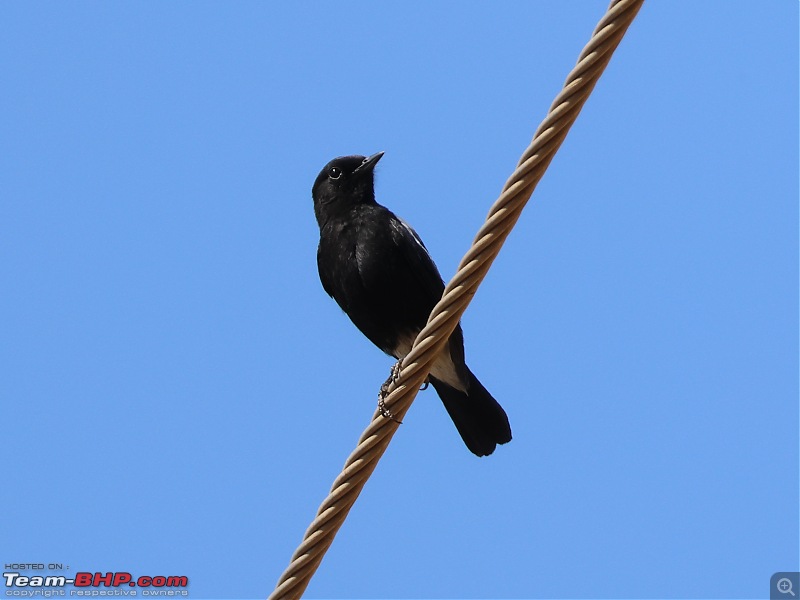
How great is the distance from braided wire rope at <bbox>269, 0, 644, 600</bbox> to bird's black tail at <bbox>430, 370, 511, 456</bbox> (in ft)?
8.47

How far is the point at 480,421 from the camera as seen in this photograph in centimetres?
635

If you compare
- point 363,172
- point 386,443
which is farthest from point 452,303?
point 363,172

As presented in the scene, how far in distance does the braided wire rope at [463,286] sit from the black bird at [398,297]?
2.43m

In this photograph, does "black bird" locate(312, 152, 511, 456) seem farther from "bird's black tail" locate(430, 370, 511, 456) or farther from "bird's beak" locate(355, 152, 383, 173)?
"bird's beak" locate(355, 152, 383, 173)

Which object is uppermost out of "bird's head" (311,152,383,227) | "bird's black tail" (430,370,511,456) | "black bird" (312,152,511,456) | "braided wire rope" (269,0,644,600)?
"bird's head" (311,152,383,227)

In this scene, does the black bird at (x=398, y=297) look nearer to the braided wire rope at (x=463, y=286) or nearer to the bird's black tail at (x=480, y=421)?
the bird's black tail at (x=480, y=421)

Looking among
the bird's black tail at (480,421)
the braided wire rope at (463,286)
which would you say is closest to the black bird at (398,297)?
the bird's black tail at (480,421)

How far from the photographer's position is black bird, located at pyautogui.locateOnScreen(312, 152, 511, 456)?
621 centimetres

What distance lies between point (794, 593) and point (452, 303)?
4393mm

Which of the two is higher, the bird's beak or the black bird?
the bird's beak

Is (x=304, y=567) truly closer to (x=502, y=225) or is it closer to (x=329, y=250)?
(x=502, y=225)

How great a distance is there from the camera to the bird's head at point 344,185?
6934mm

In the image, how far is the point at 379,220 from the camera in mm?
6488

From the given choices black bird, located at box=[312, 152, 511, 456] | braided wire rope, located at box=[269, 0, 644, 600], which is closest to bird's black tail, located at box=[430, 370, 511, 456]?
black bird, located at box=[312, 152, 511, 456]
